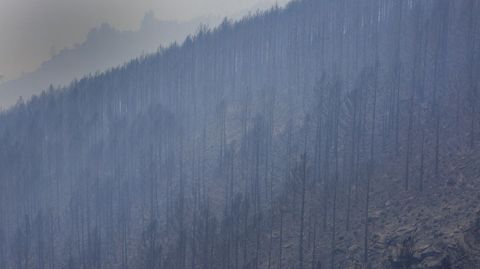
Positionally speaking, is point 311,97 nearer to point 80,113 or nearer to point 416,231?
point 416,231

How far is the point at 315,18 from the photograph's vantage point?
99688 millimetres

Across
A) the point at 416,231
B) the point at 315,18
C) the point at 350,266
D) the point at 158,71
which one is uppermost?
the point at 315,18

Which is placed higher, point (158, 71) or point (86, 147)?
point (158, 71)

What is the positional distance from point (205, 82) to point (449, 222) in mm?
60121

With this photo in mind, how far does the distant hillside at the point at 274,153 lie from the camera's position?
51.3 metres

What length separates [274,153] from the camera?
7038 centimetres

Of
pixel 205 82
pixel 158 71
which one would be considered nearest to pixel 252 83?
pixel 205 82

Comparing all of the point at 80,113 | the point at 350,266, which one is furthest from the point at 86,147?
the point at 350,266

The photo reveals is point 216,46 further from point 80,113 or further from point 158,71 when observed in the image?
point 80,113

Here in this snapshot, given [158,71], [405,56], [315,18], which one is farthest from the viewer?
[158,71]

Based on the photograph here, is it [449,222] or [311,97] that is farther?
[311,97]

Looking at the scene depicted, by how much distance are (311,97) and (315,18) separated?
82.9ft

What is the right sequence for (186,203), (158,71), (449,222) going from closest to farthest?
(449,222), (186,203), (158,71)

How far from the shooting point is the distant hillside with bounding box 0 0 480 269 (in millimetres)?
51312
